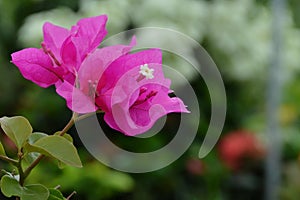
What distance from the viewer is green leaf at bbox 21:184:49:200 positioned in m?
0.40

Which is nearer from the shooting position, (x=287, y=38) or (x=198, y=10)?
(x=198, y=10)

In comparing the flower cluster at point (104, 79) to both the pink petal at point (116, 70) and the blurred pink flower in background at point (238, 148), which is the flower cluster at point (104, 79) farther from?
the blurred pink flower in background at point (238, 148)

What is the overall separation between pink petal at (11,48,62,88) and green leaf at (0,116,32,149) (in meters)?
0.03

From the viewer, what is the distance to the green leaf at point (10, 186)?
1.31 feet

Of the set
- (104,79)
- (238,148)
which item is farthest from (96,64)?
(238,148)

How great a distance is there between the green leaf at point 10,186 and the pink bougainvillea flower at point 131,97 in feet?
0.22

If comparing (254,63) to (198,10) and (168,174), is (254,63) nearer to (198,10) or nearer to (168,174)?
(198,10)

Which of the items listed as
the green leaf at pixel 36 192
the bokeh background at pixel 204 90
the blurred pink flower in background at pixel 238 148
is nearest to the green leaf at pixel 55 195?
the green leaf at pixel 36 192

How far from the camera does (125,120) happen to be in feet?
1.34

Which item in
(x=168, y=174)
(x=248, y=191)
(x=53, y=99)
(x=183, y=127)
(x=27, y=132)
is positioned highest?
(x=27, y=132)

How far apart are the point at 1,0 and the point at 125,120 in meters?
1.60

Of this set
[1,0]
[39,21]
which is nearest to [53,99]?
[39,21]

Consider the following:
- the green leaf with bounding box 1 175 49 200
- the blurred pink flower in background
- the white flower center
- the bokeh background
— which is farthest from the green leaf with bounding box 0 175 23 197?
the blurred pink flower in background

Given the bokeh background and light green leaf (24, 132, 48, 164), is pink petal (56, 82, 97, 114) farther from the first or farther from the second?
the bokeh background
